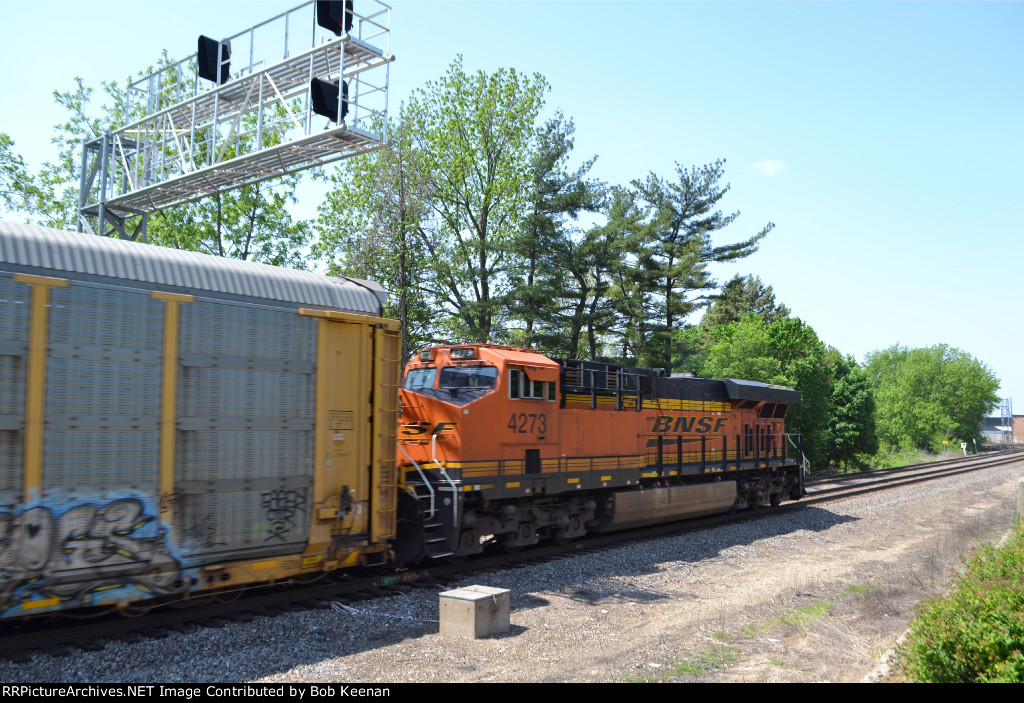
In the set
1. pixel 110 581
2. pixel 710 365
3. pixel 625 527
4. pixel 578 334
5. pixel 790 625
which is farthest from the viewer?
pixel 710 365

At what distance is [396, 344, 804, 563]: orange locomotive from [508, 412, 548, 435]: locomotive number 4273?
0.9 inches

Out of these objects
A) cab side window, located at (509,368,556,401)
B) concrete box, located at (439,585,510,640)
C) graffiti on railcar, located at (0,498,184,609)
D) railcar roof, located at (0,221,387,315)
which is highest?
railcar roof, located at (0,221,387,315)

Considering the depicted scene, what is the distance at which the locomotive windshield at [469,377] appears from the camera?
12.1 metres

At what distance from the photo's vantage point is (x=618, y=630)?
27.9 ft

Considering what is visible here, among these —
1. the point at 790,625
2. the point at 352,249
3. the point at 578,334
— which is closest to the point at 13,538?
the point at 790,625

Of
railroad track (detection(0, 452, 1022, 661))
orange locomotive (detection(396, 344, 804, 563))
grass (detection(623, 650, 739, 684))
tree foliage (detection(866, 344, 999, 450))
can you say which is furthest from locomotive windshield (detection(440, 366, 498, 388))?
tree foliage (detection(866, 344, 999, 450))

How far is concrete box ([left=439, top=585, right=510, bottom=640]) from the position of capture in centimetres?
782

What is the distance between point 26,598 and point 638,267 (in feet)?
100

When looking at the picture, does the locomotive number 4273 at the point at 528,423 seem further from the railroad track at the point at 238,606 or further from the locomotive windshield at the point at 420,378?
the railroad track at the point at 238,606

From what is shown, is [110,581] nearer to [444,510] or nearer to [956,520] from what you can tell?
[444,510]

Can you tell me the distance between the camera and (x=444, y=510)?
10867 millimetres

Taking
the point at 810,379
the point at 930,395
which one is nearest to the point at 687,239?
the point at 810,379

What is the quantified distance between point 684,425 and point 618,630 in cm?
926

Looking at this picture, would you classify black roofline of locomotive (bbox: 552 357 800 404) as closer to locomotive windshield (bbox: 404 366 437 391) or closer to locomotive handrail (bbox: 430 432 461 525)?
locomotive windshield (bbox: 404 366 437 391)
